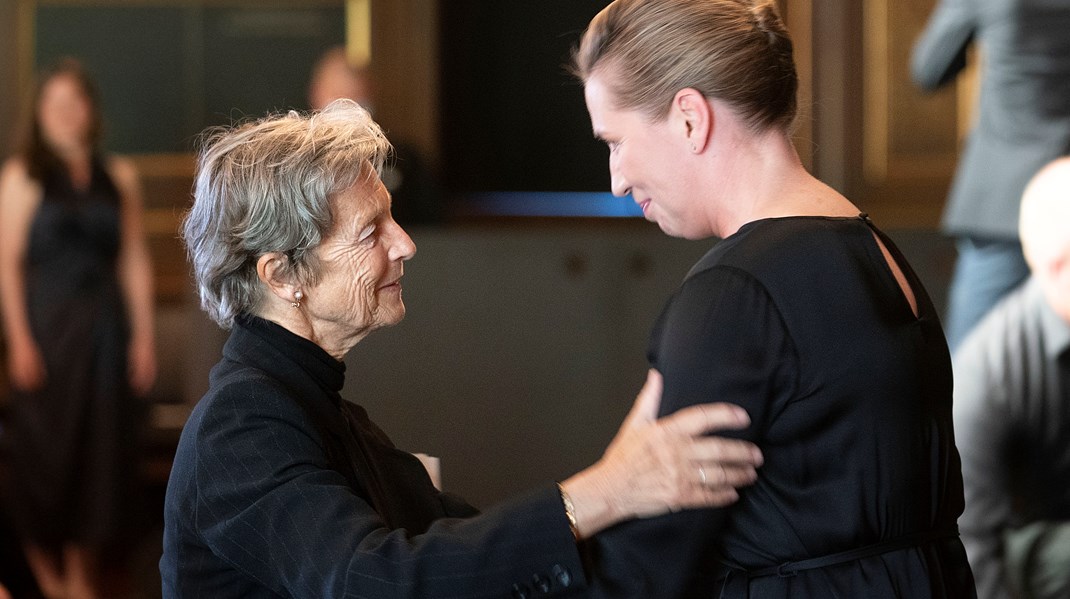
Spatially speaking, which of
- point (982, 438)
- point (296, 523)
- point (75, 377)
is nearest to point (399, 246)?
point (296, 523)

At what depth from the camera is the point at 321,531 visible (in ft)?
4.63

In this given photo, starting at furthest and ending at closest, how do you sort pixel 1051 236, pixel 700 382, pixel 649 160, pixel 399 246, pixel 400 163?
pixel 400 163 → pixel 1051 236 → pixel 399 246 → pixel 649 160 → pixel 700 382

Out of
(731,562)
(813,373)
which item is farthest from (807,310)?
(731,562)

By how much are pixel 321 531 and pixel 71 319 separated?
3770 mm

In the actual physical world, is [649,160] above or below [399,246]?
above

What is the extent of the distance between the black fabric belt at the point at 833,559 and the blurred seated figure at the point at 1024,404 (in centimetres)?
139

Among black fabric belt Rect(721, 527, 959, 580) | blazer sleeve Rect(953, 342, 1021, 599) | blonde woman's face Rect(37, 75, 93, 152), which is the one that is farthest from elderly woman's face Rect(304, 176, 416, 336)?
blonde woman's face Rect(37, 75, 93, 152)

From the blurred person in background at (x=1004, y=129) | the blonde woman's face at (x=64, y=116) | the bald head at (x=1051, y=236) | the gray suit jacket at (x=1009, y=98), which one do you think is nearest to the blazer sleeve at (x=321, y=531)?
the bald head at (x=1051, y=236)

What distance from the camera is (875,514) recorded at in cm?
137

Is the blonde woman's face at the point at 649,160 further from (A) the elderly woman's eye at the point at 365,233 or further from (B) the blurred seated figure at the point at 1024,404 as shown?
(B) the blurred seated figure at the point at 1024,404

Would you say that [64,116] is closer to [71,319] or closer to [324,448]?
[71,319]

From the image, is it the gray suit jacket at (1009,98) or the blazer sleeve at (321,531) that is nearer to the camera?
the blazer sleeve at (321,531)

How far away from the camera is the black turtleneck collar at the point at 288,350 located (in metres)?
1.61

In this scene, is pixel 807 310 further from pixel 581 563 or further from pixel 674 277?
pixel 674 277
